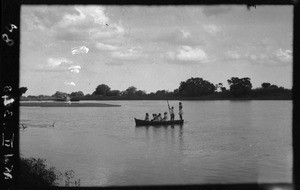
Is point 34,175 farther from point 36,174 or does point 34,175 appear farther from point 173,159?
point 173,159

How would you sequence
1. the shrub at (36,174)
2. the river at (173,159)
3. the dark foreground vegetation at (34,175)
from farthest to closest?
the river at (173,159) < the shrub at (36,174) < the dark foreground vegetation at (34,175)

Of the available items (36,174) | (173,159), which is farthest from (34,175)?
(173,159)

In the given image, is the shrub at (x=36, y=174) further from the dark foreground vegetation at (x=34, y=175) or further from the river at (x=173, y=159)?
the river at (x=173, y=159)

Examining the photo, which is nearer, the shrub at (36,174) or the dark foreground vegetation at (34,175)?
the dark foreground vegetation at (34,175)

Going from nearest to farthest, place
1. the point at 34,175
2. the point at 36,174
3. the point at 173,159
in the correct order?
1. the point at 34,175
2. the point at 36,174
3. the point at 173,159

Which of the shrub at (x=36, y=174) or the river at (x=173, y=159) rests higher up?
the shrub at (x=36, y=174)

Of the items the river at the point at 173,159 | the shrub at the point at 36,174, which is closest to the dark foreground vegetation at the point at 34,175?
the shrub at the point at 36,174

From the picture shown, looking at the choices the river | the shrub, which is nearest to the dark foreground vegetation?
the shrub

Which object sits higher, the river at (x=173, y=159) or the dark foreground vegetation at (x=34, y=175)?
the dark foreground vegetation at (x=34, y=175)

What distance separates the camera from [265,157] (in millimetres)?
25938

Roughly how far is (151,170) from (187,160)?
4.55 metres

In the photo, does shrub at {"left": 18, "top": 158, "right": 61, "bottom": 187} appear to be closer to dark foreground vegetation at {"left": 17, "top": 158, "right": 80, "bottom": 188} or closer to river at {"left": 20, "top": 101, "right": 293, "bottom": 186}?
dark foreground vegetation at {"left": 17, "top": 158, "right": 80, "bottom": 188}

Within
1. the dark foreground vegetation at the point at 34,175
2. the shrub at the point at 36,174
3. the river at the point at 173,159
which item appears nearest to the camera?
the dark foreground vegetation at the point at 34,175
